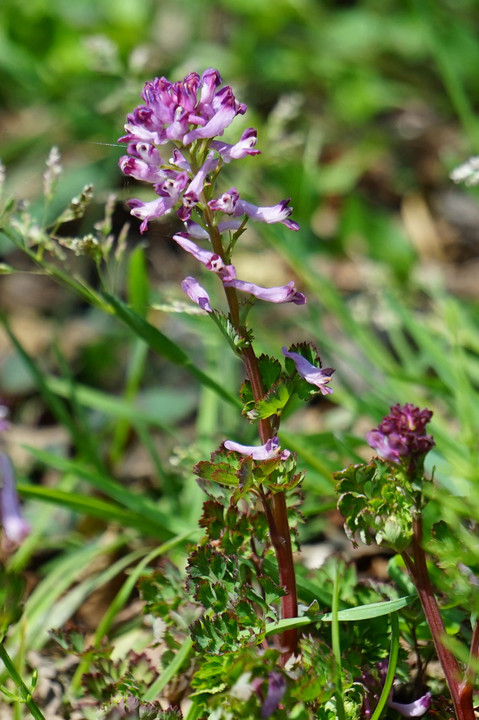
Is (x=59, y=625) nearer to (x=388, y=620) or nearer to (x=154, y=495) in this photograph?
(x=154, y=495)

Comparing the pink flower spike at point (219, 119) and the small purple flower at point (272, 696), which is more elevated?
the pink flower spike at point (219, 119)

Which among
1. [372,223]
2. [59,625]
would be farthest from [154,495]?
[372,223]

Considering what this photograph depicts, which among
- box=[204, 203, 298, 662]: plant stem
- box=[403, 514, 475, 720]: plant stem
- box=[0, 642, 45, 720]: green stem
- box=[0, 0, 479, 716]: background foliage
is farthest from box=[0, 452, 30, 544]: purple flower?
box=[403, 514, 475, 720]: plant stem

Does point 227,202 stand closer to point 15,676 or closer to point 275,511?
point 275,511

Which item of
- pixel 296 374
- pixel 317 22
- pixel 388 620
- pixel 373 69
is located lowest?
pixel 388 620

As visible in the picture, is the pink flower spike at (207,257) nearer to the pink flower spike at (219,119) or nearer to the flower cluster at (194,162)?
the flower cluster at (194,162)

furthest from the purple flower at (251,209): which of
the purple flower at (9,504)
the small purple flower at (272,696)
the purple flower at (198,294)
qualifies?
the purple flower at (9,504)

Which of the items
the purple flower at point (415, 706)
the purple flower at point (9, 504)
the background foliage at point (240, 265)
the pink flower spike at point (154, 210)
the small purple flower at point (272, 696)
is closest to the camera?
the small purple flower at point (272, 696)
